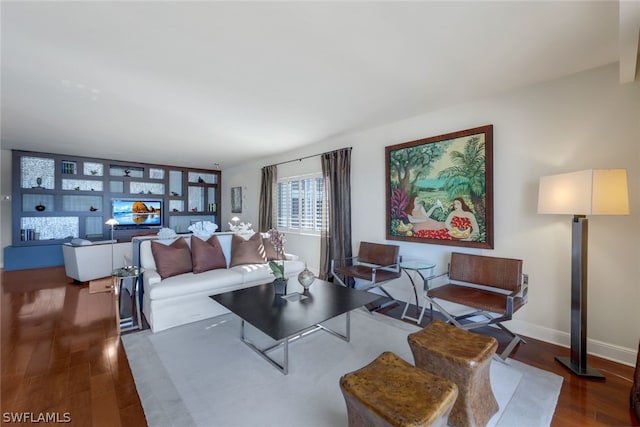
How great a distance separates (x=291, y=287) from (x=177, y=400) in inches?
58.4

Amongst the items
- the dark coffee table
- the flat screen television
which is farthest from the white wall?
the flat screen television

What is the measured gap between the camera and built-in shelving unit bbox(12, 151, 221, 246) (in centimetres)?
581

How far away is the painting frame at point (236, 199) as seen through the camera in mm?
7379

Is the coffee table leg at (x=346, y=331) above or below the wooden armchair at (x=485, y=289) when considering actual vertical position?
below

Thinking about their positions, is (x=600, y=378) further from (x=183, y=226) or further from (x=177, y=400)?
(x=183, y=226)

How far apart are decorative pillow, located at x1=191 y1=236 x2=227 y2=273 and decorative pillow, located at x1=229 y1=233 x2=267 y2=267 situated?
0.17 meters

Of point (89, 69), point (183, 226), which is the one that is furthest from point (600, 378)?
point (183, 226)

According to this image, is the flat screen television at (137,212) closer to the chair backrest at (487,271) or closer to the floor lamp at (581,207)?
the chair backrest at (487,271)

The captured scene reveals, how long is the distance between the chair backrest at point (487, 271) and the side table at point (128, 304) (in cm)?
361

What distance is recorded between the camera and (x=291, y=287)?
3.06 meters

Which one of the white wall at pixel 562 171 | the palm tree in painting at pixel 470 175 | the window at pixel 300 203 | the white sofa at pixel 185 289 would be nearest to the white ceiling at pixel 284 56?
the white wall at pixel 562 171

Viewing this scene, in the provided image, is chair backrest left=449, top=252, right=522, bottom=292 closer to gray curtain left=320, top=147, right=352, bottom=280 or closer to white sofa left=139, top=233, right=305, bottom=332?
gray curtain left=320, top=147, right=352, bottom=280

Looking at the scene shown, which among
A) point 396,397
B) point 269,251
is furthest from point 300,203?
point 396,397

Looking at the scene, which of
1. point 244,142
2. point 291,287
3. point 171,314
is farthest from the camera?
point 244,142
